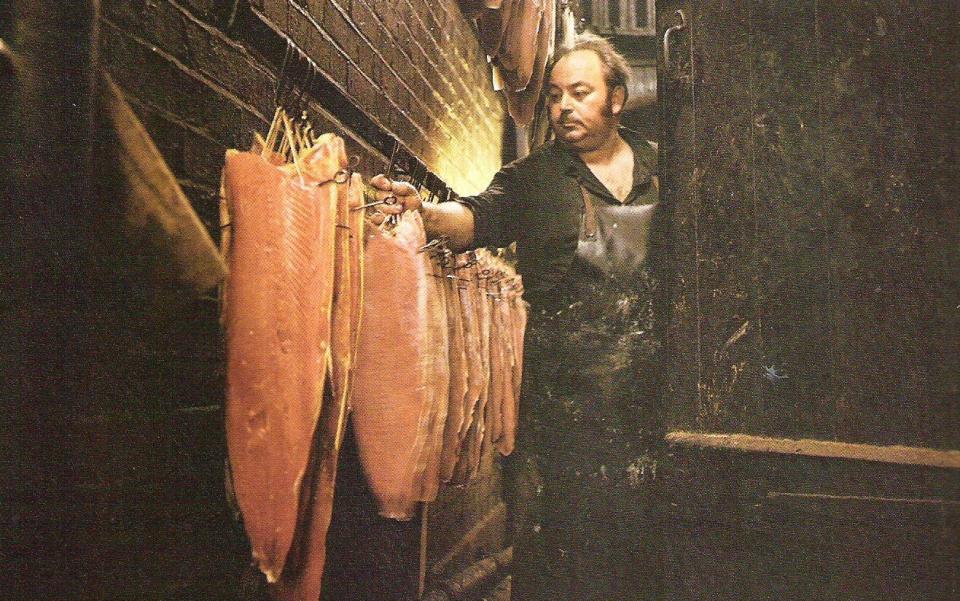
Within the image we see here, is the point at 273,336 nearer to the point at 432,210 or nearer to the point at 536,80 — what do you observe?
the point at 432,210

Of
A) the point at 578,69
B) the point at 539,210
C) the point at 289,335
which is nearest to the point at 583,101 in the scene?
the point at 578,69

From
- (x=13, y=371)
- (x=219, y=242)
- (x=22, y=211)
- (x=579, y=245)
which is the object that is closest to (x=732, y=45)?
(x=579, y=245)

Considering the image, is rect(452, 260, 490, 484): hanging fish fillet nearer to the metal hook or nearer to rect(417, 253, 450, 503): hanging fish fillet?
rect(417, 253, 450, 503): hanging fish fillet

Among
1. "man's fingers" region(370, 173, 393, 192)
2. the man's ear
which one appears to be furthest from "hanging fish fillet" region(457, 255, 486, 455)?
the man's ear

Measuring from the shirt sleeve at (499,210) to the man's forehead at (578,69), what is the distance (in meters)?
0.37

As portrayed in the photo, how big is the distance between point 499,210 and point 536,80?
0.57 m

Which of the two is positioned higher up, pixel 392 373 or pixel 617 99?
pixel 617 99

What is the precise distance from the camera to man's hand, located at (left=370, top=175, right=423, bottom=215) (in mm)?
1686

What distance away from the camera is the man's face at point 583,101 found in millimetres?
2246

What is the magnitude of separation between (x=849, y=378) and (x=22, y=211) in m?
1.79

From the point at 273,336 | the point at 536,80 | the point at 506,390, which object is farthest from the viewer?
the point at 536,80

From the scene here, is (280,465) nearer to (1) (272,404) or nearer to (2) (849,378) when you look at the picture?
(1) (272,404)

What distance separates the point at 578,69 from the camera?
2250mm

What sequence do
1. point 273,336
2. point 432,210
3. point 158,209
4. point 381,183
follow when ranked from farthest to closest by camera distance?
point 432,210 → point 381,183 → point 273,336 → point 158,209
